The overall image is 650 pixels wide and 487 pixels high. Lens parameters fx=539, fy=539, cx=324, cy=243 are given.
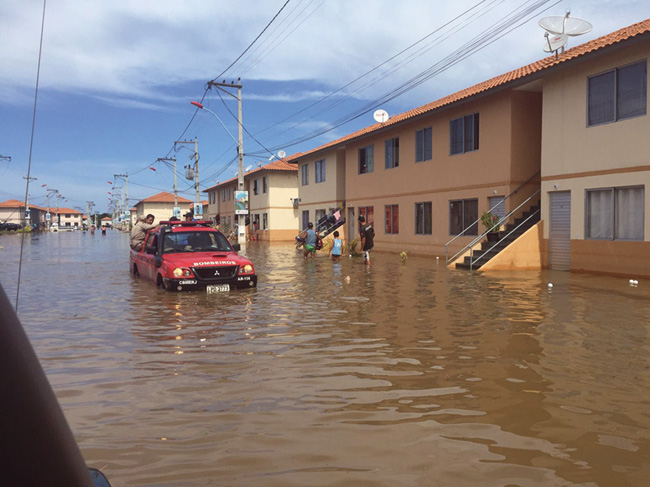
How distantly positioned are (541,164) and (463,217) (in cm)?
455

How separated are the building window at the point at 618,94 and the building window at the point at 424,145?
8643 millimetres

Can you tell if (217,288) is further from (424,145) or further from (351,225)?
(351,225)

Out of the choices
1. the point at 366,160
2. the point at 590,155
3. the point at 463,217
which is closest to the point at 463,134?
the point at 463,217

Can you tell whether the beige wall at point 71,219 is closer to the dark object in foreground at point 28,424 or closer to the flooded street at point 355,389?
the flooded street at point 355,389

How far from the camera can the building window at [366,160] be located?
30.2m

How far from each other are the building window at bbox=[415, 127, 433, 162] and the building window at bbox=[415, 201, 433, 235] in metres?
2.12

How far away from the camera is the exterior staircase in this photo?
1833 cm

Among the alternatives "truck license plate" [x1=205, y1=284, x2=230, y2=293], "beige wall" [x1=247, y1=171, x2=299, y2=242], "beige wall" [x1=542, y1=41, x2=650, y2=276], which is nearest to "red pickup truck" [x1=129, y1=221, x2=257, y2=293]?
"truck license plate" [x1=205, y1=284, x2=230, y2=293]

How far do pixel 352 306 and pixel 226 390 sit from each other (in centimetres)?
559

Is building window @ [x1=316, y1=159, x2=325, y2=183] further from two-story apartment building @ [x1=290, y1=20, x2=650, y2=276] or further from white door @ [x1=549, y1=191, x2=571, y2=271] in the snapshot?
white door @ [x1=549, y1=191, x2=571, y2=271]

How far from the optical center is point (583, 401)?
4.90 m

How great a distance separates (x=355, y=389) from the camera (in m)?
5.35

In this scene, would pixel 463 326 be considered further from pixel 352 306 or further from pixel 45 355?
pixel 45 355

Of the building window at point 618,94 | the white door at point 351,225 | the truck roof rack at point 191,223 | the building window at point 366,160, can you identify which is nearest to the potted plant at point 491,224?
the building window at point 618,94
